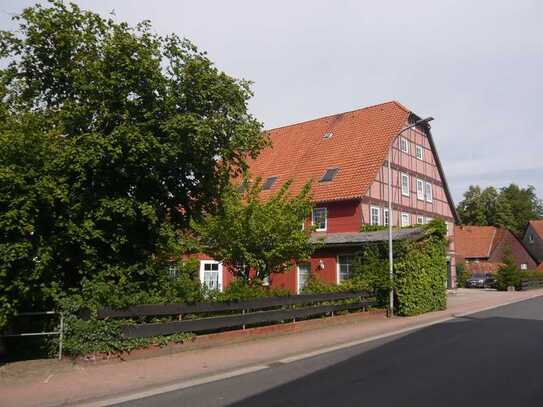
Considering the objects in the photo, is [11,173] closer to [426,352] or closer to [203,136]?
[203,136]

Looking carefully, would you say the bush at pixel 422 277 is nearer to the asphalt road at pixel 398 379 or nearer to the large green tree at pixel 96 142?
the asphalt road at pixel 398 379

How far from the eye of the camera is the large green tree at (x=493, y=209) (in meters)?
83.1

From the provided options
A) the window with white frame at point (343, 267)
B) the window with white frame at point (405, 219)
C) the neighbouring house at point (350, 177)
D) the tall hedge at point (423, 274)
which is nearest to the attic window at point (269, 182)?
the neighbouring house at point (350, 177)

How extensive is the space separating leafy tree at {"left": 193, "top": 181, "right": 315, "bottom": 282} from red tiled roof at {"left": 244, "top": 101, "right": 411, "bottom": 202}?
1201 centimetres

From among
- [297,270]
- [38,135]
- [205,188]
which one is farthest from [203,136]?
[297,270]

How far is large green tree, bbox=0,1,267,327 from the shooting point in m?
9.68

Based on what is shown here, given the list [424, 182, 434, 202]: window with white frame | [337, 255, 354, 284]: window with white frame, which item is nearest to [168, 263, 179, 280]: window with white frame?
[337, 255, 354, 284]: window with white frame

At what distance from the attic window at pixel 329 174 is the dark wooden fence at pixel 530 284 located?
20.1 m

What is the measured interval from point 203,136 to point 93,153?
2.18 metres

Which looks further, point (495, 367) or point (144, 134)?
point (144, 134)

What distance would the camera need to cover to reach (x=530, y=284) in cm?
4419

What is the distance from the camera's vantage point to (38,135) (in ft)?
31.9

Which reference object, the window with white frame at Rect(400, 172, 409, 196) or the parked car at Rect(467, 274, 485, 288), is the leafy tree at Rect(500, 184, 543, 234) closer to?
the parked car at Rect(467, 274, 485, 288)

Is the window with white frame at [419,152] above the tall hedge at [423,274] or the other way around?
above
